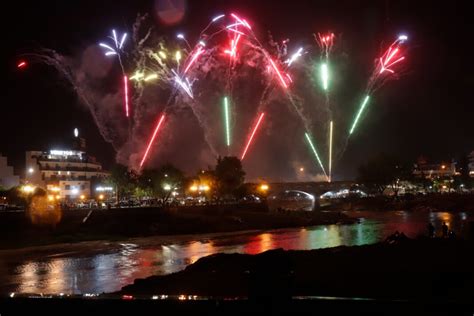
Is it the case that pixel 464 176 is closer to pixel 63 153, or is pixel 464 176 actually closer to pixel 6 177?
pixel 63 153

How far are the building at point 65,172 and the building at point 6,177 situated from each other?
7552mm

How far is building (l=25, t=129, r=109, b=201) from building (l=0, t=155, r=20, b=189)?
24.8 feet

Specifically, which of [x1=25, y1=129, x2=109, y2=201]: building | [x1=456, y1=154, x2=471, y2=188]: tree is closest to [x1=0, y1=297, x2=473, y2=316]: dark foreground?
[x1=25, y1=129, x2=109, y2=201]: building

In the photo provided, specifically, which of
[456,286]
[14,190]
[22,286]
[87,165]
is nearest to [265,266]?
[456,286]

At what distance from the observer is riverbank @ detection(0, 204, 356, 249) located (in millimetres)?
62844

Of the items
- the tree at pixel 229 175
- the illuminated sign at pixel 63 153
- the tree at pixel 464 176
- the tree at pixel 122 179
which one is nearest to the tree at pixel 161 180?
the tree at pixel 122 179

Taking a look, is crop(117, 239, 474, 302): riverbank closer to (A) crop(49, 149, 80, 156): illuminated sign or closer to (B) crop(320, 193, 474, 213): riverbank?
(A) crop(49, 149, 80, 156): illuminated sign

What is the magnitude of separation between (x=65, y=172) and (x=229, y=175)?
37636mm

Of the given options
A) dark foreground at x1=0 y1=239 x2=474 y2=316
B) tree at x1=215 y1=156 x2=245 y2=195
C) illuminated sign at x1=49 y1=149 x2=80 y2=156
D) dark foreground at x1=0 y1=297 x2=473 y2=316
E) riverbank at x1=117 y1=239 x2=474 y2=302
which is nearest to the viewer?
dark foreground at x1=0 y1=297 x2=473 y2=316

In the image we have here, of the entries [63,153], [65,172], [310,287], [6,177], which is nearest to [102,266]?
[310,287]

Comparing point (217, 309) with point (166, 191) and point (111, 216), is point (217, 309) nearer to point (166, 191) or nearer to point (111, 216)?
point (111, 216)

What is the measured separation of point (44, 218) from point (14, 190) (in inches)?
896

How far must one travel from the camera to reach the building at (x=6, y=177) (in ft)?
306

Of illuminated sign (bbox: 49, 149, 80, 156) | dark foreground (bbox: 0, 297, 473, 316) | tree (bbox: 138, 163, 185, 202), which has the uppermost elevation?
illuminated sign (bbox: 49, 149, 80, 156)
